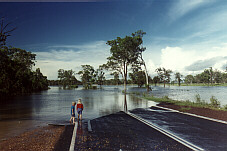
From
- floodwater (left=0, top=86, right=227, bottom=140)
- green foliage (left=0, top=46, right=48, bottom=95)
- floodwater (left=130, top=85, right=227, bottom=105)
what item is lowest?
floodwater (left=130, top=85, right=227, bottom=105)

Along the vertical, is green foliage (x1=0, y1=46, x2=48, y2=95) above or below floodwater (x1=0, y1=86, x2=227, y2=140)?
above

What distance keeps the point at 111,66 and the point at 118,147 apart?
46.7 metres

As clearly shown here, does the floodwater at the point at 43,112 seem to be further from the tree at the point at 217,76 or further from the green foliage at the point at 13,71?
the tree at the point at 217,76

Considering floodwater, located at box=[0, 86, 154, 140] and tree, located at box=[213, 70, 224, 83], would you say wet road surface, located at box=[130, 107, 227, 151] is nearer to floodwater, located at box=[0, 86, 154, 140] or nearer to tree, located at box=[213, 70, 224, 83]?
floodwater, located at box=[0, 86, 154, 140]

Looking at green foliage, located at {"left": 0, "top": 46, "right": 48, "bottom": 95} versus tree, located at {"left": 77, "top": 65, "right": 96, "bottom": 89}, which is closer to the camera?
green foliage, located at {"left": 0, "top": 46, "right": 48, "bottom": 95}

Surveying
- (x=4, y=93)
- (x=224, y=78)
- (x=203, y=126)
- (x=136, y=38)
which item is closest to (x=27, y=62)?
(x=4, y=93)

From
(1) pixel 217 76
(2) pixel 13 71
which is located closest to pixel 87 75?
(2) pixel 13 71

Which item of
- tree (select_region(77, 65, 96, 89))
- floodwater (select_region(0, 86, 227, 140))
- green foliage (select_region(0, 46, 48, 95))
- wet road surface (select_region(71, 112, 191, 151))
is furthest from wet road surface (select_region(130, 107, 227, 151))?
tree (select_region(77, 65, 96, 89))

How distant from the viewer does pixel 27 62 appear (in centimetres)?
6712

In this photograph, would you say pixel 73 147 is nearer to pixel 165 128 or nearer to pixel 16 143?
pixel 16 143

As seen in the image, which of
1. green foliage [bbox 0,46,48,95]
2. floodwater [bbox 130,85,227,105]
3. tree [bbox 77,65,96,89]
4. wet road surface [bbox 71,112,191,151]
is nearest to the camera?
wet road surface [bbox 71,112,191,151]

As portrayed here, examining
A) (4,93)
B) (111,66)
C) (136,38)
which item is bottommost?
(4,93)

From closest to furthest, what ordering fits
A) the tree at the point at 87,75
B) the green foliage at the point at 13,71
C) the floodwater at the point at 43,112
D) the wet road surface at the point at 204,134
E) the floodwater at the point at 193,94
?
the wet road surface at the point at 204,134, the floodwater at the point at 43,112, the floodwater at the point at 193,94, the green foliage at the point at 13,71, the tree at the point at 87,75

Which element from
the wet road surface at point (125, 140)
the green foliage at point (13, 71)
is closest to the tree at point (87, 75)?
the green foliage at point (13, 71)
